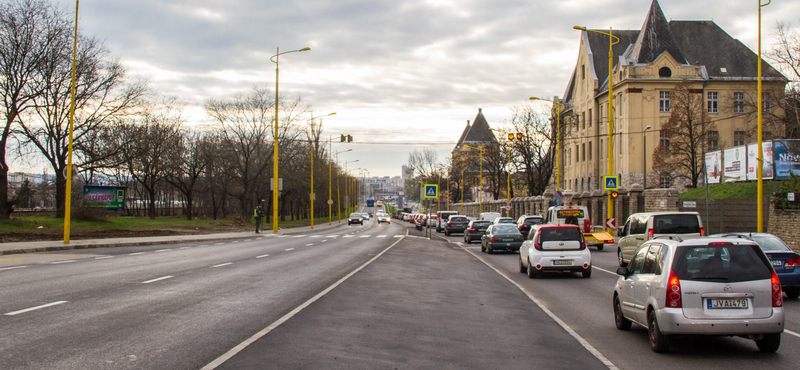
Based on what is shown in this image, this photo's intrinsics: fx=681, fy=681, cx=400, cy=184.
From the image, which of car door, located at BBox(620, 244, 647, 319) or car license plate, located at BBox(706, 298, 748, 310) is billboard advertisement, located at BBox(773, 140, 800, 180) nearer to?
car door, located at BBox(620, 244, 647, 319)

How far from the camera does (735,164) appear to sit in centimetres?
4447

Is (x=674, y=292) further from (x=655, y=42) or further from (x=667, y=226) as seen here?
(x=655, y=42)

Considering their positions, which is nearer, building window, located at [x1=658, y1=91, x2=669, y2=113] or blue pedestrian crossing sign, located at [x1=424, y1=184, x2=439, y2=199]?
blue pedestrian crossing sign, located at [x1=424, y1=184, x2=439, y2=199]

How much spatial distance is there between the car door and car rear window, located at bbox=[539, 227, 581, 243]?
8.84 meters

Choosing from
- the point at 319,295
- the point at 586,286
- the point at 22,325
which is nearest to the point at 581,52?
the point at 586,286

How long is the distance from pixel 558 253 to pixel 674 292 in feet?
34.5

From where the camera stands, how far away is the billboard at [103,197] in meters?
48.7

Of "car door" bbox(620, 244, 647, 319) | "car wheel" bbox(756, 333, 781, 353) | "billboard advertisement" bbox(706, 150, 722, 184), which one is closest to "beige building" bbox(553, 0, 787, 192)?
"billboard advertisement" bbox(706, 150, 722, 184)

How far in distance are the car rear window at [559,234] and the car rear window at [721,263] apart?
10.4 m

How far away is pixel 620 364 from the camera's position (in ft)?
24.6

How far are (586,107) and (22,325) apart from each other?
70.5m

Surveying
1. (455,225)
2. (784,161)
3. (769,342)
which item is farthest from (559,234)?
(455,225)

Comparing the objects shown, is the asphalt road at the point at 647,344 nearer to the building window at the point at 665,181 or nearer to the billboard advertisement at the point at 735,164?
the billboard advertisement at the point at 735,164

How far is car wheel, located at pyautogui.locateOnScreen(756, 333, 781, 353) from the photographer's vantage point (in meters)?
7.82
